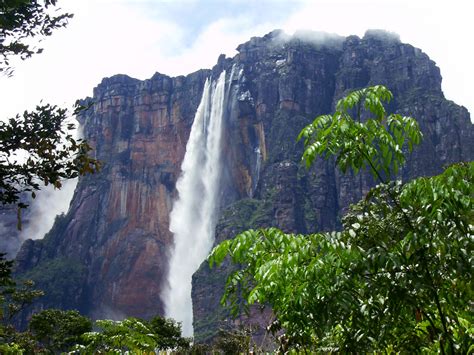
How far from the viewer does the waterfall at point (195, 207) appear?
92125 millimetres

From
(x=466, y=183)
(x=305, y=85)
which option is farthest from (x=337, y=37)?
(x=466, y=183)

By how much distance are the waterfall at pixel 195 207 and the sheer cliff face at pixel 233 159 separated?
2.35m

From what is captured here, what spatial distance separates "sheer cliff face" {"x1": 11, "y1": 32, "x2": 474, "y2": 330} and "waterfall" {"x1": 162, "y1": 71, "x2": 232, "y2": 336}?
2348 millimetres

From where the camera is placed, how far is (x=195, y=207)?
9469 cm

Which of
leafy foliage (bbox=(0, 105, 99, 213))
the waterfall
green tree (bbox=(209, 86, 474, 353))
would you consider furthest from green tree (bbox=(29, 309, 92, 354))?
the waterfall

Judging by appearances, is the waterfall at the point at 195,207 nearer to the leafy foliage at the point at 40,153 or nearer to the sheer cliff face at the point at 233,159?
the sheer cliff face at the point at 233,159

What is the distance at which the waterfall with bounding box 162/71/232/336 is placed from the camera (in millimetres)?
92125

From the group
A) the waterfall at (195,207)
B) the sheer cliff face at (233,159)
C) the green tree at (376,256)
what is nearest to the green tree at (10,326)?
the green tree at (376,256)

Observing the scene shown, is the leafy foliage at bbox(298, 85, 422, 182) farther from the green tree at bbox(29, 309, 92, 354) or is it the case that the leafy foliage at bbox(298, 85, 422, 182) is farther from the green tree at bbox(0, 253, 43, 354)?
the green tree at bbox(29, 309, 92, 354)

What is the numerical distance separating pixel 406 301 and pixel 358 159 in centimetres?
115

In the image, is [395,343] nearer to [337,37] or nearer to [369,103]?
[369,103]

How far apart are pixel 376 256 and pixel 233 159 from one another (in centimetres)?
9205

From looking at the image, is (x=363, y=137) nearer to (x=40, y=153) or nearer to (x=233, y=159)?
(x=40, y=153)

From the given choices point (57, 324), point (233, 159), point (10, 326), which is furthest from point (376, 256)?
point (233, 159)
